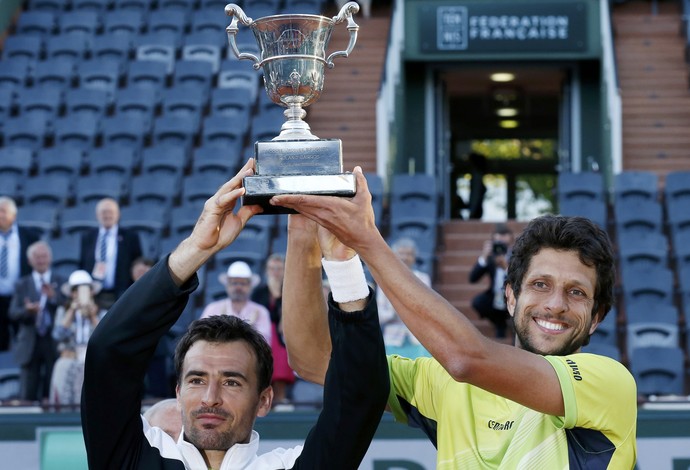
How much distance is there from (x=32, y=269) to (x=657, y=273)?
5.09m

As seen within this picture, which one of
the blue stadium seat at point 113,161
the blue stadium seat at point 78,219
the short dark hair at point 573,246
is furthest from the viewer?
the blue stadium seat at point 113,161

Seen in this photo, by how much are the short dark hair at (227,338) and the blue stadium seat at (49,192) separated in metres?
9.92

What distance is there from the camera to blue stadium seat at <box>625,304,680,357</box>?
388 inches

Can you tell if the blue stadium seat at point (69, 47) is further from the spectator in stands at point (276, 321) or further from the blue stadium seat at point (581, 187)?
the spectator in stands at point (276, 321)

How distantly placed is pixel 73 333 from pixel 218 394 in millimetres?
5657

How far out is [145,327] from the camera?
301 cm

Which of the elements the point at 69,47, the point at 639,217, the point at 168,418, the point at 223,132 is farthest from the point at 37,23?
the point at 168,418

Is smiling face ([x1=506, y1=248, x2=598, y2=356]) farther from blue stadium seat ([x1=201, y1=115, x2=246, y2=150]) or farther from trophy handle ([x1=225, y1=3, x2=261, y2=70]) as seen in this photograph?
blue stadium seat ([x1=201, y1=115, x2=246, y2=150])

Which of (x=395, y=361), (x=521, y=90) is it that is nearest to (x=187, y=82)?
(x=521, y=90)

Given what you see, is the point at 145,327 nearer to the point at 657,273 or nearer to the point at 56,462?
the point at 56,462

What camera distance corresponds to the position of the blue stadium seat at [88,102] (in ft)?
48.9

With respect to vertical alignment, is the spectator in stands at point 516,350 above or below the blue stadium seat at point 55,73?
below

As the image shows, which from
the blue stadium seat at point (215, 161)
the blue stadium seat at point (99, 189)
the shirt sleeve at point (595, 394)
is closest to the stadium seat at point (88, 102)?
the blue stadium seat at point (215, 161)

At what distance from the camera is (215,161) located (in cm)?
1332
